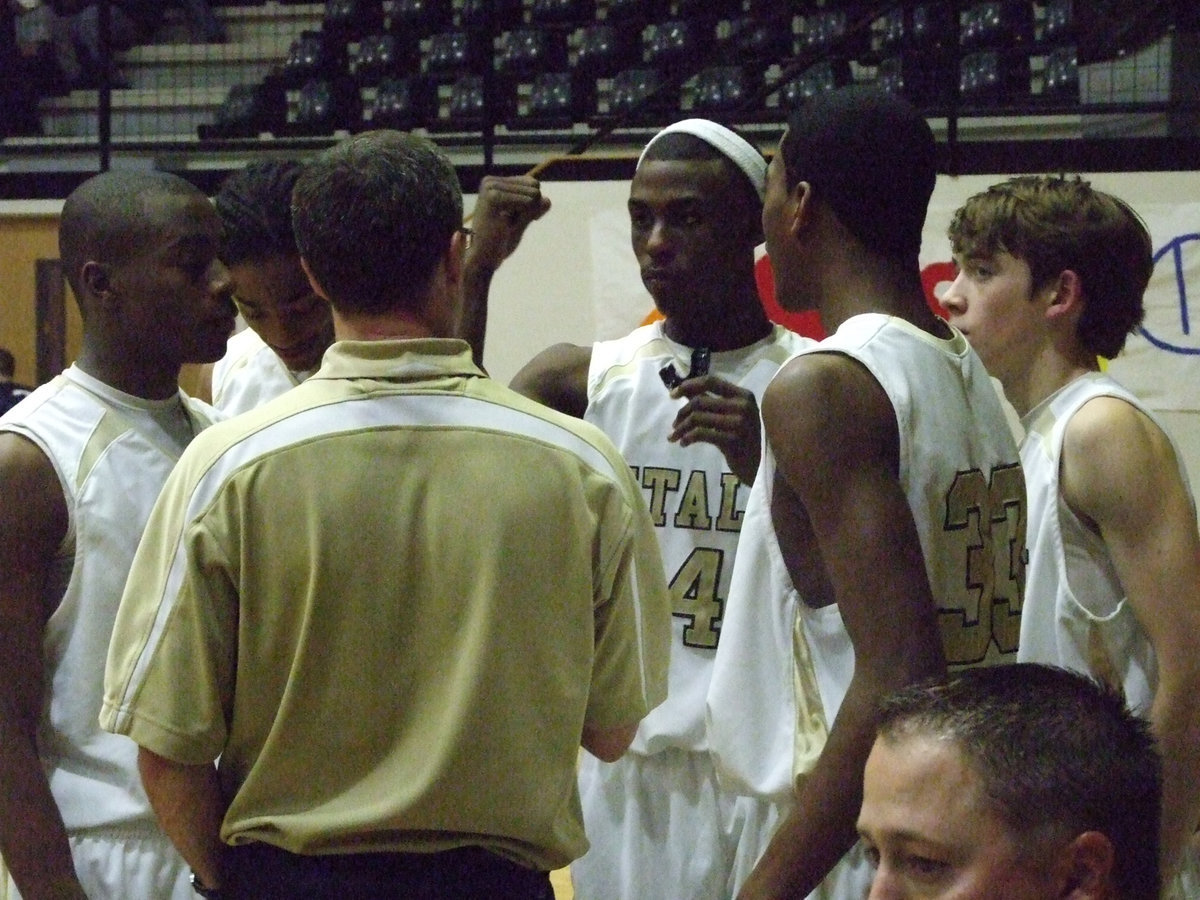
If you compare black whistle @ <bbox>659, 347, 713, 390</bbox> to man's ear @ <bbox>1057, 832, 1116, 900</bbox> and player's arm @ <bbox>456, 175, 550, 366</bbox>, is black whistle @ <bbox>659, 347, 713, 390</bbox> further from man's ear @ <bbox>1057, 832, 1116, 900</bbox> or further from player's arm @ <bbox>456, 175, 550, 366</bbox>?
man's ear @ <bbox>1057, 832, 1116, 900</bbox>

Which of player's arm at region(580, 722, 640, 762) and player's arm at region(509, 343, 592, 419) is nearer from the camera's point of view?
player's arm at region(580, 722, 640, 762)

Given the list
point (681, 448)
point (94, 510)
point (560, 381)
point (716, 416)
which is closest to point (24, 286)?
point (560, 381)

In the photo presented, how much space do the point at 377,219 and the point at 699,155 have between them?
1.30 meters

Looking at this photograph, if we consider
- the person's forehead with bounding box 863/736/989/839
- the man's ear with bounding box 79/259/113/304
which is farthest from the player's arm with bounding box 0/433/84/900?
the person's forehead with bounding box 863/736/989/839

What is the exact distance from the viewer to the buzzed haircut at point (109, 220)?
2326 millimetres

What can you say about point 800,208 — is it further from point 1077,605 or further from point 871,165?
point 1077,605

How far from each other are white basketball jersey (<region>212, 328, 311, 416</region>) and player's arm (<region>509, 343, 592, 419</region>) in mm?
580

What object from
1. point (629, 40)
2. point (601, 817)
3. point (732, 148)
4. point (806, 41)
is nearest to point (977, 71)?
point (806, 41)

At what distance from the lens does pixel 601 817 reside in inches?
108

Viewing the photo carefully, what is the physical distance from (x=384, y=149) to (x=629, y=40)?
9795mm

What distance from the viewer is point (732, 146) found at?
114 inches

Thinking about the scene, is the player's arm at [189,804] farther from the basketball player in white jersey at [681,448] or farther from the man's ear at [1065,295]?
the man's ear at [1065,295]

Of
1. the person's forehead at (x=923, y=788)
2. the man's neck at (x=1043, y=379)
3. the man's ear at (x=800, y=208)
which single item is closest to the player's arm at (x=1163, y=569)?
the man's neck at (x=1043, y=379)

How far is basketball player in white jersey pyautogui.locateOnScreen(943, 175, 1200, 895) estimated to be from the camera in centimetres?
221
